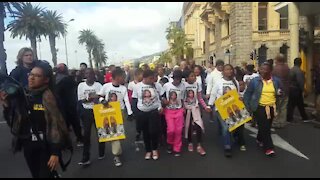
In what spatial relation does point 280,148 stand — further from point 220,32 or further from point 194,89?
point 220,32

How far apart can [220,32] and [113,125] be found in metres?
43.8

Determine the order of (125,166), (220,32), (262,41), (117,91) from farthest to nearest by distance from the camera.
A: (220,32) < (262,41) < (117,91) < (125,166)

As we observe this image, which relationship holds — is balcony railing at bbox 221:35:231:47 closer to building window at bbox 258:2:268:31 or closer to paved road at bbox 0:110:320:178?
building window at bbox 258:2:268:31

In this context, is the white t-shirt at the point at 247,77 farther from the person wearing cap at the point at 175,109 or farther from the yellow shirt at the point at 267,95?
the person wearing cap at the point at 175,109

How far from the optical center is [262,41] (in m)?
41.4

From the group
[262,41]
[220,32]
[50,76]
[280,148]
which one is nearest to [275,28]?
[262,41]

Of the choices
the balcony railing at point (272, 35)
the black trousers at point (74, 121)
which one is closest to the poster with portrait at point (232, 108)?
the black trousers at point (74, 121)

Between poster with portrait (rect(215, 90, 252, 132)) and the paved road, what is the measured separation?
2.17 feet

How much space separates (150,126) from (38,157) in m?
3.66

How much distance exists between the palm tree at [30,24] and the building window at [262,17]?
25.4m

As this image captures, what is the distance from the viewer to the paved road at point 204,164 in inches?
249

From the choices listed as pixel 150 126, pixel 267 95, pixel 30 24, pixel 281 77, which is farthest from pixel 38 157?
pixel 30 24

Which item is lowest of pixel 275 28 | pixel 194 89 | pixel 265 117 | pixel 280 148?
pixel 280 148

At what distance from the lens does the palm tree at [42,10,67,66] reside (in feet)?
171
